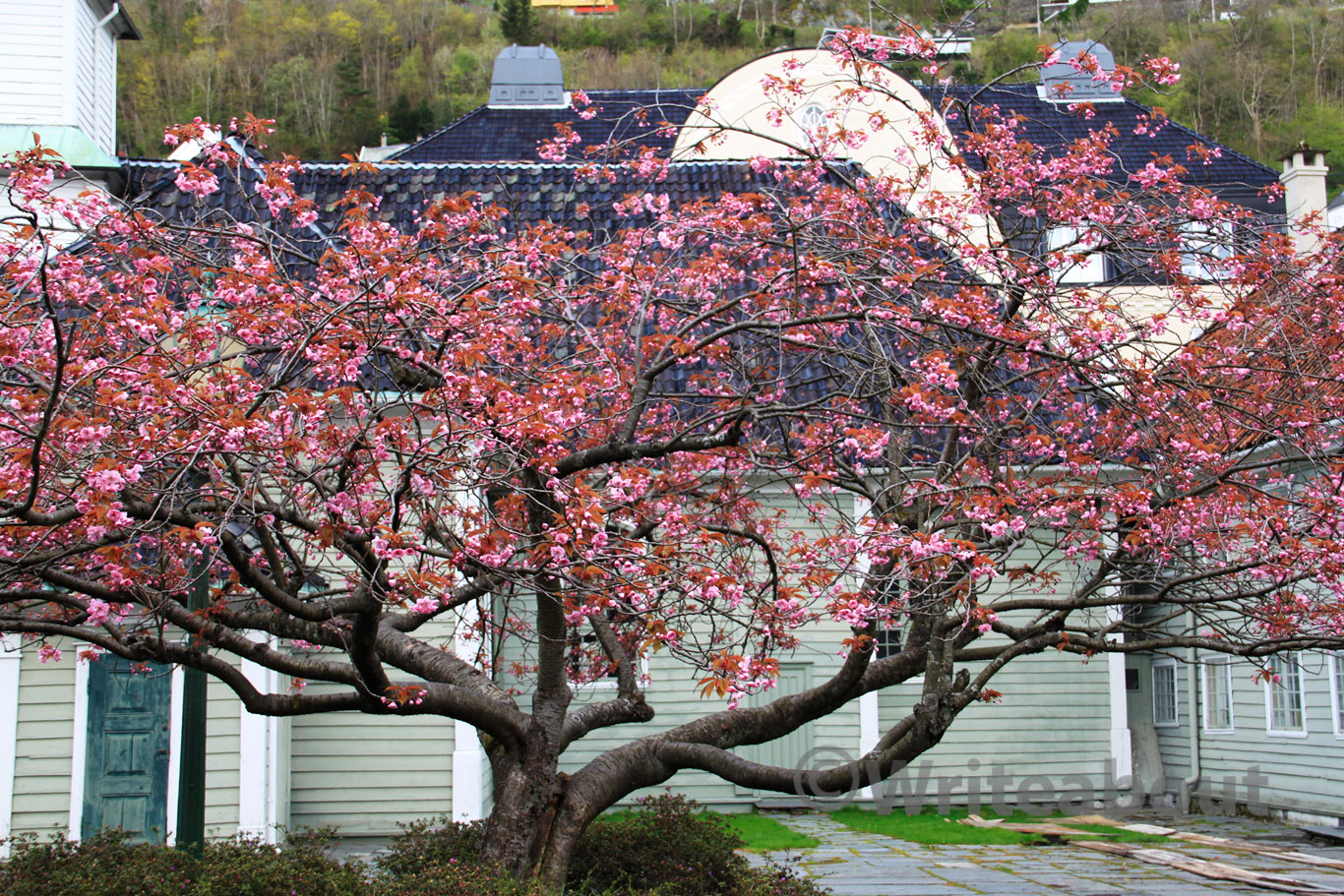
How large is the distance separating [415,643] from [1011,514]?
348 centimetres

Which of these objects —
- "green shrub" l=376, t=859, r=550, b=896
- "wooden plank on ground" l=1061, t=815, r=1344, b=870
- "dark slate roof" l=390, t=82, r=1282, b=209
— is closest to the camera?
"green shrub" l=376, t=859, r=550, b=896

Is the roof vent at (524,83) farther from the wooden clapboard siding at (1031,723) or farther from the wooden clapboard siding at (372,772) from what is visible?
the wooden clapboard siding at (372,772)

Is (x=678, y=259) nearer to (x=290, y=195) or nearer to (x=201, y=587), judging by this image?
(x=290, y=195)

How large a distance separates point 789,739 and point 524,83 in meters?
19.1

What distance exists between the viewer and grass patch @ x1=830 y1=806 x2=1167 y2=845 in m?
11.9

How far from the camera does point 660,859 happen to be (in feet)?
23.6

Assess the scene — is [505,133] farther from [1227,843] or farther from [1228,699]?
[1227,843]

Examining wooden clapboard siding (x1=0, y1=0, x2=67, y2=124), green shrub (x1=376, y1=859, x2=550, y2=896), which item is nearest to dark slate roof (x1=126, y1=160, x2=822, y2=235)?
wooden clapboard siding (x1=0, y1=0, x2=67, y2=124)

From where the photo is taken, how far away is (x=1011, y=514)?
6.45m

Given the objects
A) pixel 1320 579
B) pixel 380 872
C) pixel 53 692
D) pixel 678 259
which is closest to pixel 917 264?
pixel 678 259

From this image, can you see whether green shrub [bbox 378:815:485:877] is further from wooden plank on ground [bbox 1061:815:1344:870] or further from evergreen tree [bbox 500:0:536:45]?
evergreen tree [bbox 500:0:536:45]

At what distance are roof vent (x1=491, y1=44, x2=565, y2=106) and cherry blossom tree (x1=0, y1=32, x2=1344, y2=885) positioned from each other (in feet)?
66.1

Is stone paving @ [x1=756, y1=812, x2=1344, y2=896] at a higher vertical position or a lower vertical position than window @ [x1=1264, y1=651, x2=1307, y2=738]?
lower

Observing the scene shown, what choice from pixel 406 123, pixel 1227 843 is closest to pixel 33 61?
pixel 1227 843
